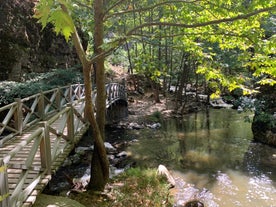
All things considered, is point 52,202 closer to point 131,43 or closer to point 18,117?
point 18,117

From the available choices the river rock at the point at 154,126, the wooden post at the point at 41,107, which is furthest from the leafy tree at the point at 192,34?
the river rock at the point at 154,126

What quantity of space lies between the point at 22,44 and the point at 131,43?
4556 mm

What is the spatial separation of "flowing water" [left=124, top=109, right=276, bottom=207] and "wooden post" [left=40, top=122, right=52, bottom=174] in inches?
166

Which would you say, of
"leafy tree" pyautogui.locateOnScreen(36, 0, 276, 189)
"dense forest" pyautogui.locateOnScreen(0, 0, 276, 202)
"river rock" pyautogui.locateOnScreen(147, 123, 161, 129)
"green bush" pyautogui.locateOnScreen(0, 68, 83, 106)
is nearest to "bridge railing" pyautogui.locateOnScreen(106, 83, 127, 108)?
"dense forest" pyautogui.locateOnScreen(0, 0, 276, 202)

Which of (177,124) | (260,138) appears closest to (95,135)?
(260,138)

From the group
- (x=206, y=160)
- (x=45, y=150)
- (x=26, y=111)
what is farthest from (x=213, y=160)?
(x=45, y=150)

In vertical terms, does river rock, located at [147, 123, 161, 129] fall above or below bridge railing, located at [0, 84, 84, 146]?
below

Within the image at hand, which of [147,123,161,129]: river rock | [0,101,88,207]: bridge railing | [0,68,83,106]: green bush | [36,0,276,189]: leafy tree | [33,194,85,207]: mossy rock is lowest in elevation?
[147,123,161,129]: river rock

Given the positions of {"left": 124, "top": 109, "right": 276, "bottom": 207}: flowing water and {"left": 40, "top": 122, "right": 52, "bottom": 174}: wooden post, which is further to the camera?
{"left": 124, "top": 109, "right": 276, "bottom": 207}: flowing water

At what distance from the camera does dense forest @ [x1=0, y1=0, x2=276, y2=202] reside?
527 centimetres

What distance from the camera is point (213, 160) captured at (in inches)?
426

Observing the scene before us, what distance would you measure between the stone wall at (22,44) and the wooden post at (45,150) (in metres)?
7.53

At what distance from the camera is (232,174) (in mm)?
9516

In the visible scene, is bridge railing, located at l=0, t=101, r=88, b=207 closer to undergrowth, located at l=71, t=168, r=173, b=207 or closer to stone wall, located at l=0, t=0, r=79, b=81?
undergrowth, located at l=71, t=168, r=173, b=207
